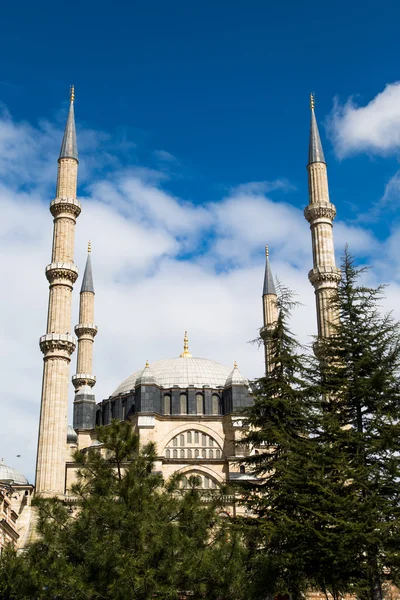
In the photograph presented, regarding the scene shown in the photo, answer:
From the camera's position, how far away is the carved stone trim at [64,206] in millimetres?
32625

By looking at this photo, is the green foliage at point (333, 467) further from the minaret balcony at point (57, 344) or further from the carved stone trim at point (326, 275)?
the minaret balcony at point (57, 344)

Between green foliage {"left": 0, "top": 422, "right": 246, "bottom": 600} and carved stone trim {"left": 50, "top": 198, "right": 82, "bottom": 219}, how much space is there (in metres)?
19.0

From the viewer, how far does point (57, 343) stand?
98.9ft

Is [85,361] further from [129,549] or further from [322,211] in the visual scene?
[129,549]

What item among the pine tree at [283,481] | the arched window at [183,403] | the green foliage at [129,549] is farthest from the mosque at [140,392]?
the green foliage at [129,549]

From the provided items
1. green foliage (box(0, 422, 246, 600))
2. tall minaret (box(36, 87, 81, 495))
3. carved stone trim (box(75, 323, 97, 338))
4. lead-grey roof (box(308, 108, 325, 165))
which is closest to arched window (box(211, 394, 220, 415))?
carved stone trim (box(75, 323, 97, 338))

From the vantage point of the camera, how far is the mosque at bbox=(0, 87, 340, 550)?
29.2m

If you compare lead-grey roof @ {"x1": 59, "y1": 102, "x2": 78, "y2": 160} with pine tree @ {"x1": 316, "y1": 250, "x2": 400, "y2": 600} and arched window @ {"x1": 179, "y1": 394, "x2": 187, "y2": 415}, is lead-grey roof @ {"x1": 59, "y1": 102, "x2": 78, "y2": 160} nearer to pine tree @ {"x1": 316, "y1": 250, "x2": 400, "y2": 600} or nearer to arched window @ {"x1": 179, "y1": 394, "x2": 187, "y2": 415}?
arched window @ {"x1": 179, "y1": 394, "x2": 187, "y2": 415}

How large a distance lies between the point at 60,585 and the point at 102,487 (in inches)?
93.3

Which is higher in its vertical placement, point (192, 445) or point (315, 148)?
point (315, 148)

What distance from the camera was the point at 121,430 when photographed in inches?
627

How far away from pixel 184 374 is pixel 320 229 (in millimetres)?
12435

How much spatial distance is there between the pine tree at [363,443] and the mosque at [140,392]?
6749 mm

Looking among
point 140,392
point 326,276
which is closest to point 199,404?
point 140,392
